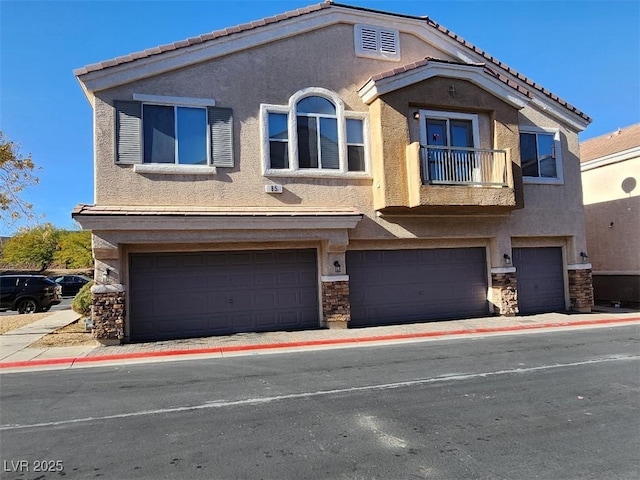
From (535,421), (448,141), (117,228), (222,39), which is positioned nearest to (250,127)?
(222,39)

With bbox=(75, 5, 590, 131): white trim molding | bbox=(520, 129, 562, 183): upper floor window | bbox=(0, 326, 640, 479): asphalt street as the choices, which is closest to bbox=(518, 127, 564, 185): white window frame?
bbox=(520, 129, 562, 183): upper floor window

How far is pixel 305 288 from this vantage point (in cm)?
1336

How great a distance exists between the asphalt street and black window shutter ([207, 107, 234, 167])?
17.8 feet

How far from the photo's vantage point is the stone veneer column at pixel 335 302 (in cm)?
1306

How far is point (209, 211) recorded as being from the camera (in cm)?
1184

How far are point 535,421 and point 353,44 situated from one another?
11.6 meters

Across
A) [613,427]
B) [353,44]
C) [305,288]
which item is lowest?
[613,427]

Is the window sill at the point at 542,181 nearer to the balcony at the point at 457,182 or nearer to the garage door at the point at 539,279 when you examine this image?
the balcony at the point at 457,182

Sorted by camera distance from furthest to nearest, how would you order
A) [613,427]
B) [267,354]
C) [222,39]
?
[222,39] → [267,354] → [613,427]

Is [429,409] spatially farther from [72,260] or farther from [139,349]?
[72,260]

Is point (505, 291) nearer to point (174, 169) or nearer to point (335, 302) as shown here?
point (335, 302)

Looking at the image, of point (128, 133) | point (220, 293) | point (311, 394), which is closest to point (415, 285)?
point (220, 293)

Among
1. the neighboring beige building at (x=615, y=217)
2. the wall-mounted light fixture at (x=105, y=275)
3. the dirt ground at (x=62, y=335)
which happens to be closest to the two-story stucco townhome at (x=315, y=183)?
the wall-mounted light fixture at (x=105, y=275)

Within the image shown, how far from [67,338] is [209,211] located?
4931mm
